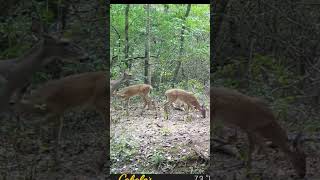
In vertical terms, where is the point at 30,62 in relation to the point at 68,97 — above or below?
above

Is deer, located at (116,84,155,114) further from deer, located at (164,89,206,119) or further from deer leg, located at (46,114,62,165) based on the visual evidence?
deer leg, located at (46,114,62,165)

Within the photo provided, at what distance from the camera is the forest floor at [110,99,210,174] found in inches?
266

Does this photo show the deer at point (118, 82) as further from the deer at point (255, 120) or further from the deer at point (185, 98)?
the deer at point (255, 120)

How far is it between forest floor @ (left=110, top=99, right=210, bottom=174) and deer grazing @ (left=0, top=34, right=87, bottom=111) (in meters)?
1.00

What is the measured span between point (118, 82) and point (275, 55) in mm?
2682

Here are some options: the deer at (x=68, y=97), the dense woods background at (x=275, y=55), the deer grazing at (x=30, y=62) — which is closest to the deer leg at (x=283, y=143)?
the dense woods background at (x=275, y=55)

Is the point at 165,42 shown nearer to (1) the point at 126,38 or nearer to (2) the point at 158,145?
(1) the point at 126,38

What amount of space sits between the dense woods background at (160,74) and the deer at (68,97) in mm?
592

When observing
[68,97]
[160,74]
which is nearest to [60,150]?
[68,97]

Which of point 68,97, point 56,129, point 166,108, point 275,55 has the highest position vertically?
point 275,55

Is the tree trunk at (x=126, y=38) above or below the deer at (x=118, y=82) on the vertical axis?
above

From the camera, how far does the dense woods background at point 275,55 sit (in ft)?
26.2

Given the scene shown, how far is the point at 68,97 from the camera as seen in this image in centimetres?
751

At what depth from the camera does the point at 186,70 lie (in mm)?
6738
